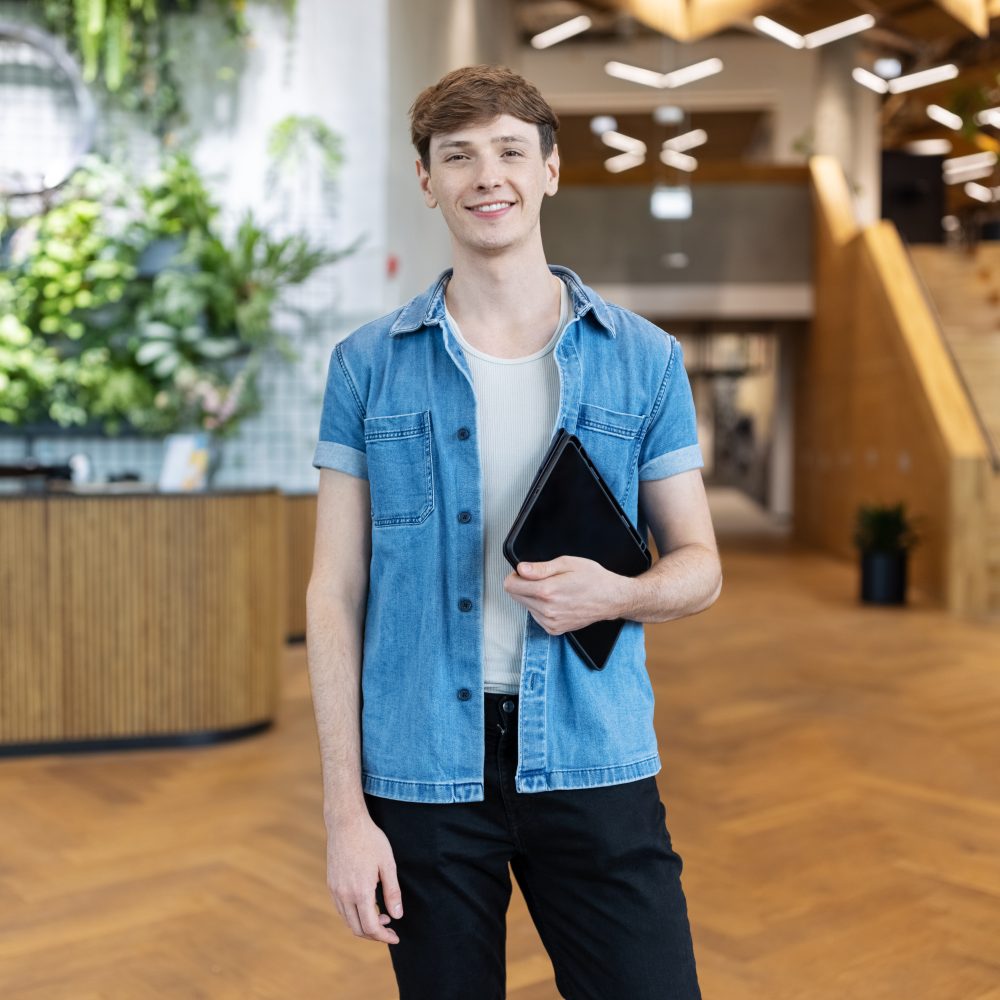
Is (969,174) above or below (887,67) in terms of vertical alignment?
above

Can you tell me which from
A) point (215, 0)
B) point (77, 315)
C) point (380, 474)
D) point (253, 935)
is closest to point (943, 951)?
point (253, 935)

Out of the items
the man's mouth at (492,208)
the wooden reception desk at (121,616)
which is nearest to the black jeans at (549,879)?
the man's mouth at (492,208)

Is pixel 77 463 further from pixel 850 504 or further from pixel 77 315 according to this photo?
pixel 850 504

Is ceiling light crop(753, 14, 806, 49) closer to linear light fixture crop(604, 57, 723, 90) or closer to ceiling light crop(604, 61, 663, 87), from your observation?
linear light fixture crop(604, 57, 723, 90)

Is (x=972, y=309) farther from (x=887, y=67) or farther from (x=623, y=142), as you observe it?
(x=623, y=142)

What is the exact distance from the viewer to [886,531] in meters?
8.95

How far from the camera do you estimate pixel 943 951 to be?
9.16 ft

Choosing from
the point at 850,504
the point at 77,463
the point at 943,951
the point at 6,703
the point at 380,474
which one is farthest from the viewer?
the point at 850,504

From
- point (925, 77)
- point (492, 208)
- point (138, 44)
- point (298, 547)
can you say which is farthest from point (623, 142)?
point (492, 208)

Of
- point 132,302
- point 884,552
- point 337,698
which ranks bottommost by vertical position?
point 884,552

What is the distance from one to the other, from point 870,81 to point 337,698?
59.5ft

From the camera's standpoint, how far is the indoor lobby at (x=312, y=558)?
267 cm

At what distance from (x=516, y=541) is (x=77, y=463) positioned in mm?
5001

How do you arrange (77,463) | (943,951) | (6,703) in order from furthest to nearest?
(77,463), (6,703), (943,951)
